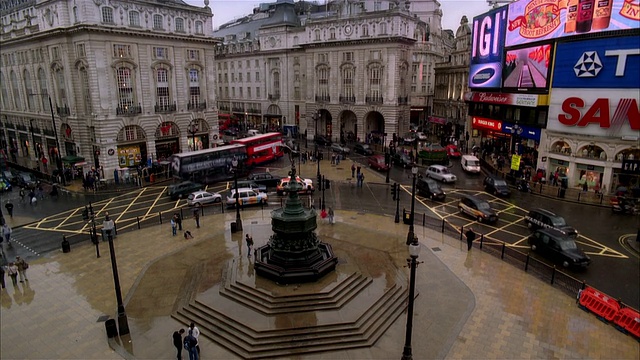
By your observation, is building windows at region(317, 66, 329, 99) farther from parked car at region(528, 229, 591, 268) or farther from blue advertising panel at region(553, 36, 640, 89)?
parked car at region(528, 229, 591, 268)

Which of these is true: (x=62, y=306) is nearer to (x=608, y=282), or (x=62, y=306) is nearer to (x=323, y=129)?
(x=608, y=282)

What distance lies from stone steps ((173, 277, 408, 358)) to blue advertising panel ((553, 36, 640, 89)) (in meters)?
30.8

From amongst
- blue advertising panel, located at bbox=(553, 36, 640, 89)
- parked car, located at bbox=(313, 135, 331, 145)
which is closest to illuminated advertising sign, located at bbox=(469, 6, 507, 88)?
blue advertising panel, located at bbox=(553, 36, 640, 89)

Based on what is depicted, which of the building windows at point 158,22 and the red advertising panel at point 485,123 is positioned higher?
the building windows at point 158,22

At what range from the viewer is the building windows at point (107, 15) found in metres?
42.0

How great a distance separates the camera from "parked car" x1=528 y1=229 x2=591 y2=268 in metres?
21.6

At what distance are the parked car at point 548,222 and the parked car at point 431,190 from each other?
7.76m

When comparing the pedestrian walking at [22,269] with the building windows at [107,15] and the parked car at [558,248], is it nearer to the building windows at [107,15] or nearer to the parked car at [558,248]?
the parked car at [558,248]

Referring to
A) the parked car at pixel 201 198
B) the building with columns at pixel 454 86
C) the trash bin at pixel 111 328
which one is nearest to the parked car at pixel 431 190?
the parked car at pixel 201 198

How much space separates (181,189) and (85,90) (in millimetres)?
17813

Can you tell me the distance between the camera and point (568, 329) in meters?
16.7

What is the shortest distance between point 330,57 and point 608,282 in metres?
51.7

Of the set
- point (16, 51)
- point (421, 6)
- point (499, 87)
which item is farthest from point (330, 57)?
point (16, 51)


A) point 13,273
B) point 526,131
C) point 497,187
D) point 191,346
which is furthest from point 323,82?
point 191,346
